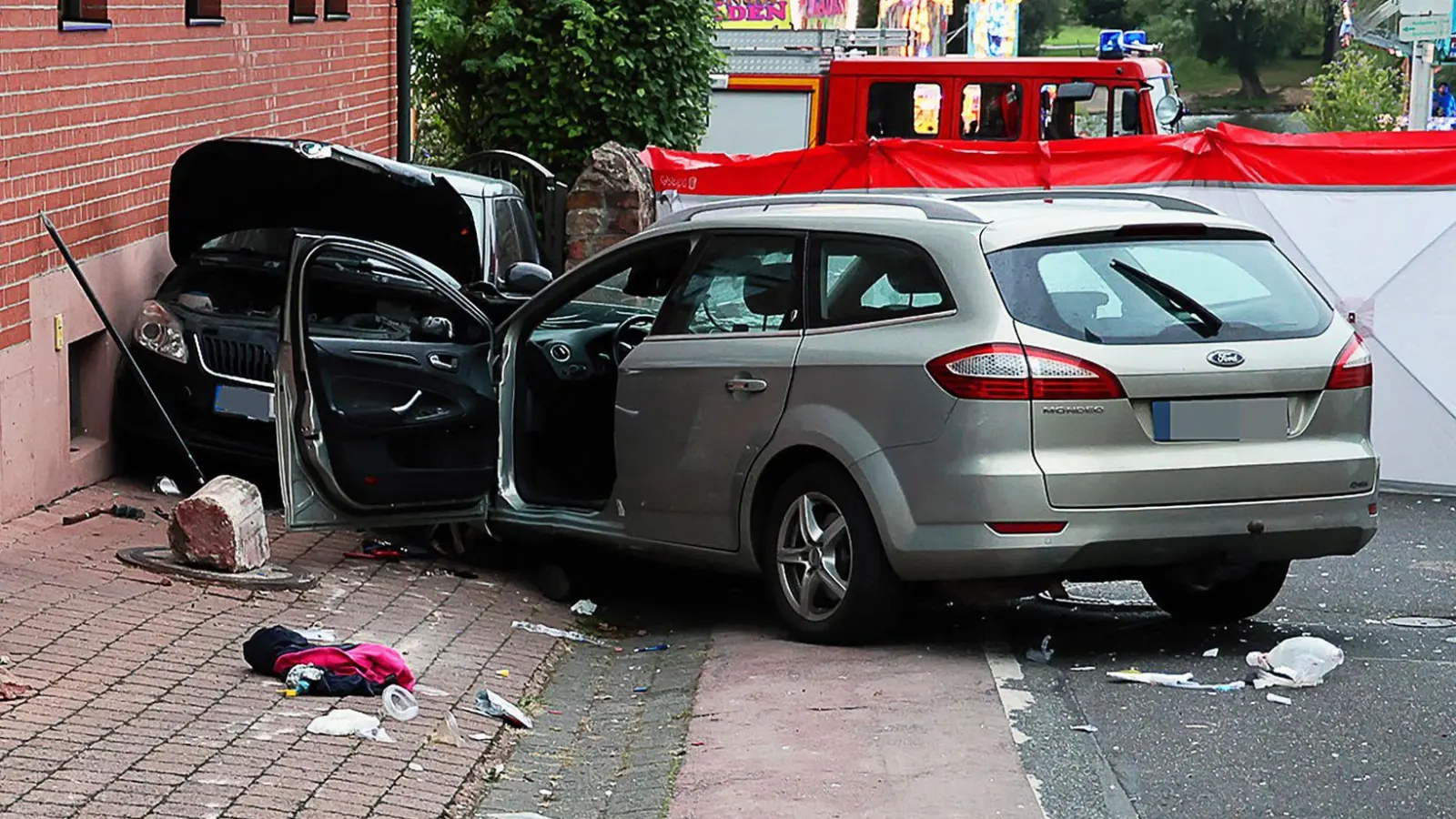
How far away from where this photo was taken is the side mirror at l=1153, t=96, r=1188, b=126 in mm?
18891

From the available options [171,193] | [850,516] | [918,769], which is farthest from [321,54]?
[918,769]

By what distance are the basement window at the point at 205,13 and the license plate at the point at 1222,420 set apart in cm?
716

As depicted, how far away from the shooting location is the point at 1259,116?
56.8 meters

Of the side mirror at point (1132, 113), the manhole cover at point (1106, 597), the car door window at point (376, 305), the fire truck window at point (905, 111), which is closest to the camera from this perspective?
the manhole cover at point (1106, 597)

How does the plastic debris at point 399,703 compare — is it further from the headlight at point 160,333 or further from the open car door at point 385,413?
the headlight at point 160,333

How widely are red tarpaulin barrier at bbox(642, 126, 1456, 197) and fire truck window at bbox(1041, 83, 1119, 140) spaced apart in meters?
5.21

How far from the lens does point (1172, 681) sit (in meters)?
7.09

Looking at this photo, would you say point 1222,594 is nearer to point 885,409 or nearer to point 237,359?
point 885,409

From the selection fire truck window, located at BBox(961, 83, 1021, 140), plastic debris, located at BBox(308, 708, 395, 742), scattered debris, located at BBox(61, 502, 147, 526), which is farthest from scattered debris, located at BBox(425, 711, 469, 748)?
fire truck window, located at BBox(961, 83, 1021, 140)

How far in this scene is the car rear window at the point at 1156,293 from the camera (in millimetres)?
7238

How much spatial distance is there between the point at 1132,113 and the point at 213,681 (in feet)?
47.7

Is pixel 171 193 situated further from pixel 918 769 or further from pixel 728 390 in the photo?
pixel 918 769

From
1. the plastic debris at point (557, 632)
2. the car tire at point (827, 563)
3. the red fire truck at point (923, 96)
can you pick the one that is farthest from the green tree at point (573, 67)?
the car tire at point (827, 563)

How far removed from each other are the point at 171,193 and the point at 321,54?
445cm
